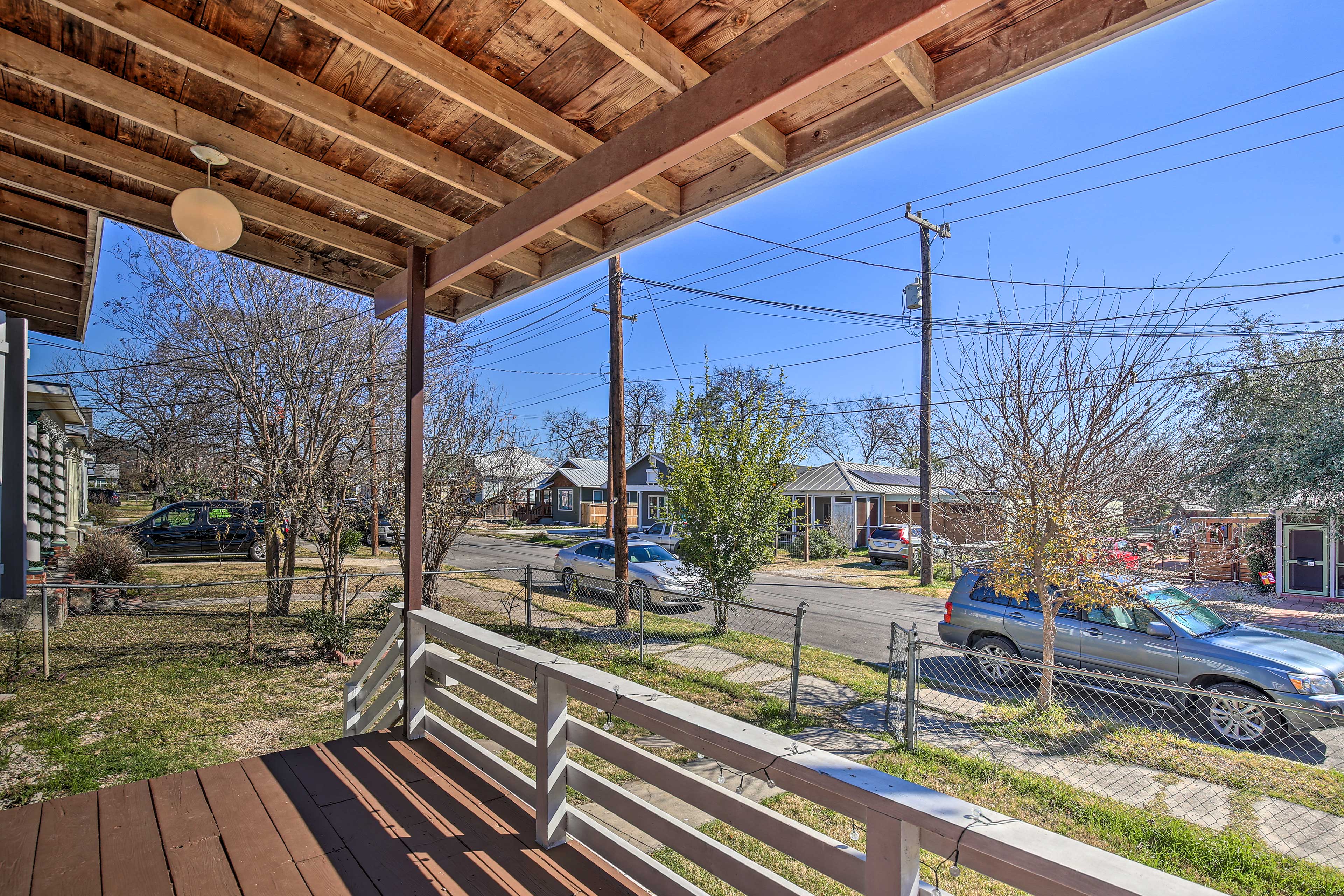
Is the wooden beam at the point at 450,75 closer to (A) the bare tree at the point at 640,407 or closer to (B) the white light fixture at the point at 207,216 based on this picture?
(B) the white light fixture at the point at 207,216

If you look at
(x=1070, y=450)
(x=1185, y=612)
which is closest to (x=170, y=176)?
(x=1070, y=450)

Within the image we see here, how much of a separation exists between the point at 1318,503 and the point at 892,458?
29629 mm

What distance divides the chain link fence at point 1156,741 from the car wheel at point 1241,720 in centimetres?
1

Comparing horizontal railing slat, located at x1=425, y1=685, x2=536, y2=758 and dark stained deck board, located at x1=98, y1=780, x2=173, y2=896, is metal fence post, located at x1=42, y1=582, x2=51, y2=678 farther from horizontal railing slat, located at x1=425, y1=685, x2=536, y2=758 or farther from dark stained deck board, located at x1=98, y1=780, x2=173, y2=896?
horizontal railing slat, located at x1=425, y1=685, x2=536, y2=758

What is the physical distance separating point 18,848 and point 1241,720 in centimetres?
803

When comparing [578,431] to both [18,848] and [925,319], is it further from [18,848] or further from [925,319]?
[18,848]

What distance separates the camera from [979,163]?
1195 centimetres

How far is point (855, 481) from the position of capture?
25.2 meters

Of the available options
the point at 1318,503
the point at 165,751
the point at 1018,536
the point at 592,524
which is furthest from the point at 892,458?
the point at 165,751

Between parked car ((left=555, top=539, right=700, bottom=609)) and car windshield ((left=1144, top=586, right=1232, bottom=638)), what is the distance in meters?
5.59

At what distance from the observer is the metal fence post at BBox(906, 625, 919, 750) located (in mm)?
5250

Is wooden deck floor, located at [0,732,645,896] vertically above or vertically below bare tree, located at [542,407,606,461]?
below

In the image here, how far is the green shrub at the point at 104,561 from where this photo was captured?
10.4 m

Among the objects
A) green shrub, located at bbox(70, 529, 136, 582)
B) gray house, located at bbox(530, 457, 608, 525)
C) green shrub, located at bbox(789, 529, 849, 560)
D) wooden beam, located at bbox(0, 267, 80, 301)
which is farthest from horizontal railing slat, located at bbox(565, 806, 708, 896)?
gray house, located at bbox(530, 457, 608, 525)
